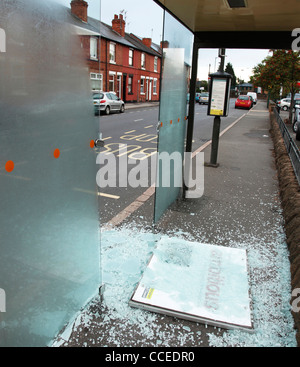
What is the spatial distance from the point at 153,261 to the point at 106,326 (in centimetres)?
103

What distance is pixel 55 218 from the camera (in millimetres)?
2137

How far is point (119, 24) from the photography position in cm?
3334

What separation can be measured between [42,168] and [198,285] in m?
1.92

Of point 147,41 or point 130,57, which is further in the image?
point 147,41

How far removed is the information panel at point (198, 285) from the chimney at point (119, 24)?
3454cm

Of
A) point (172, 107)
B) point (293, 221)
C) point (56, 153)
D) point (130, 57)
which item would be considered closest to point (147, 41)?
point (130, 57)

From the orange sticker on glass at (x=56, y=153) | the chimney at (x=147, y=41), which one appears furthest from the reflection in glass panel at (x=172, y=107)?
the chimney at (x=147, y=41)

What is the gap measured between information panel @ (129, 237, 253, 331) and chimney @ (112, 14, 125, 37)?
34540mm

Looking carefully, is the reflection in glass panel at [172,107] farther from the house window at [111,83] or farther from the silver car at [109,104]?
the house window at [111,83]

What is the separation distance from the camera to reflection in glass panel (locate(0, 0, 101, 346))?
1.68 m

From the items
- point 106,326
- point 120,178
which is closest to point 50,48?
point 106,326

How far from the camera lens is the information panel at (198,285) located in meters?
2.65

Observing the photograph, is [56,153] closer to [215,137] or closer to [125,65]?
[215,137]

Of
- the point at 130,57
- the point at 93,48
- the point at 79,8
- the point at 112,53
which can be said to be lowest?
the point at 93,48
